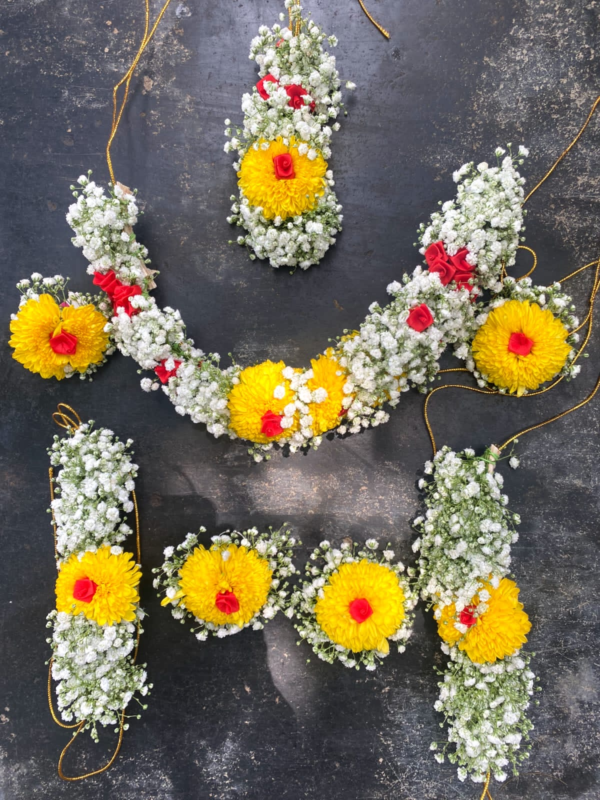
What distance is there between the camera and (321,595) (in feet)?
6.12

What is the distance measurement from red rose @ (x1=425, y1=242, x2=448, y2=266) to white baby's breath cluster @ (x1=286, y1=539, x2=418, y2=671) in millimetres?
1180

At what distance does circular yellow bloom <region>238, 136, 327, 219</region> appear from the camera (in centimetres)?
178

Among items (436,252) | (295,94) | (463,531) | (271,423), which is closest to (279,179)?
(295,94)

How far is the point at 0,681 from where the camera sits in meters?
2.11

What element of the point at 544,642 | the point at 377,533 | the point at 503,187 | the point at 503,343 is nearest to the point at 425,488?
the point at 377,533

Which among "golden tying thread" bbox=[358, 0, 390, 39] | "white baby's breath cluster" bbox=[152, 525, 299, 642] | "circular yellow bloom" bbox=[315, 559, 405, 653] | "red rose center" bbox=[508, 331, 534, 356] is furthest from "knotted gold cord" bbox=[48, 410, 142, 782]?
"golden tying thread" bbox=[358, 0, 390, 39]

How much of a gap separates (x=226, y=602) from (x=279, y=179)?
162 cm

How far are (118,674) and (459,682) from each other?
4.64 ft

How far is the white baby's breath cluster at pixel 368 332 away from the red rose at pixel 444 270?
0.03m

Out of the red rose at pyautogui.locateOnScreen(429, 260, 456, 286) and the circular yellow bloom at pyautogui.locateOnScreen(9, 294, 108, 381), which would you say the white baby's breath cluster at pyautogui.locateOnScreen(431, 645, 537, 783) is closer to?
the red rose at pyautogui.locateOnScreen(429, 260, 456, 286)

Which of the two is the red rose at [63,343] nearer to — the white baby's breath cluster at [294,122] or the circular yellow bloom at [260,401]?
the circular yellow bloom at [260,401]

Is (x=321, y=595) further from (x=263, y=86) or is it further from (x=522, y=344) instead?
(x=263, y=86)

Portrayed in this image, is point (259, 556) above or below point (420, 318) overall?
below

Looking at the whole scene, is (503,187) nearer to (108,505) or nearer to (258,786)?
(108,505)
